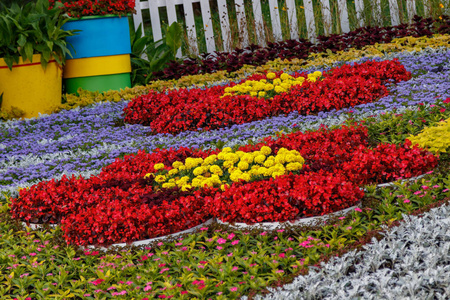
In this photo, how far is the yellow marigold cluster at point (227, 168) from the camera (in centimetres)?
392

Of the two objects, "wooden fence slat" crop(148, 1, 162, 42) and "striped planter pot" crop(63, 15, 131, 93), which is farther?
"wooden fence slat" crop(148, 1, 162, 42)

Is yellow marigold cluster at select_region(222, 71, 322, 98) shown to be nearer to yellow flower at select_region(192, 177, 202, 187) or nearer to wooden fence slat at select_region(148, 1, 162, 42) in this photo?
yellow flower at select_region(192, 177, 202, 187)

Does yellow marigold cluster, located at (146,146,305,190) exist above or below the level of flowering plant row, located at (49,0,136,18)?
below

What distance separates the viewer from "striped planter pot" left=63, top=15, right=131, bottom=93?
8.41 meters

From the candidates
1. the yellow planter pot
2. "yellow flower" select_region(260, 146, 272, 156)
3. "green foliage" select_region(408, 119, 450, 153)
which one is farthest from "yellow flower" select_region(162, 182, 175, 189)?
the yellow planter pot

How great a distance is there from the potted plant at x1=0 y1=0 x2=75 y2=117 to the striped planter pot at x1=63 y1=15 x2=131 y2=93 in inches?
13.5

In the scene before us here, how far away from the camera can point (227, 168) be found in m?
4.24

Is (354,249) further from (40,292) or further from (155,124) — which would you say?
(155,124)

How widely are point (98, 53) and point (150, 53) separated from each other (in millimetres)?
1873

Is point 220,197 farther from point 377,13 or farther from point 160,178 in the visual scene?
point 377,13

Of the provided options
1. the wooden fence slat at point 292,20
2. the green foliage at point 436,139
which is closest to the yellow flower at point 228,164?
the green foliage at point 436,139

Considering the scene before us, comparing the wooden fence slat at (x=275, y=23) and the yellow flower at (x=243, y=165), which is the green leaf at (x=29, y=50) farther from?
the wooden fence slat at (x=275, y=23)

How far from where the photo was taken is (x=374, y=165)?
379cm

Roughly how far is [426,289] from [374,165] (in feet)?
4.68
